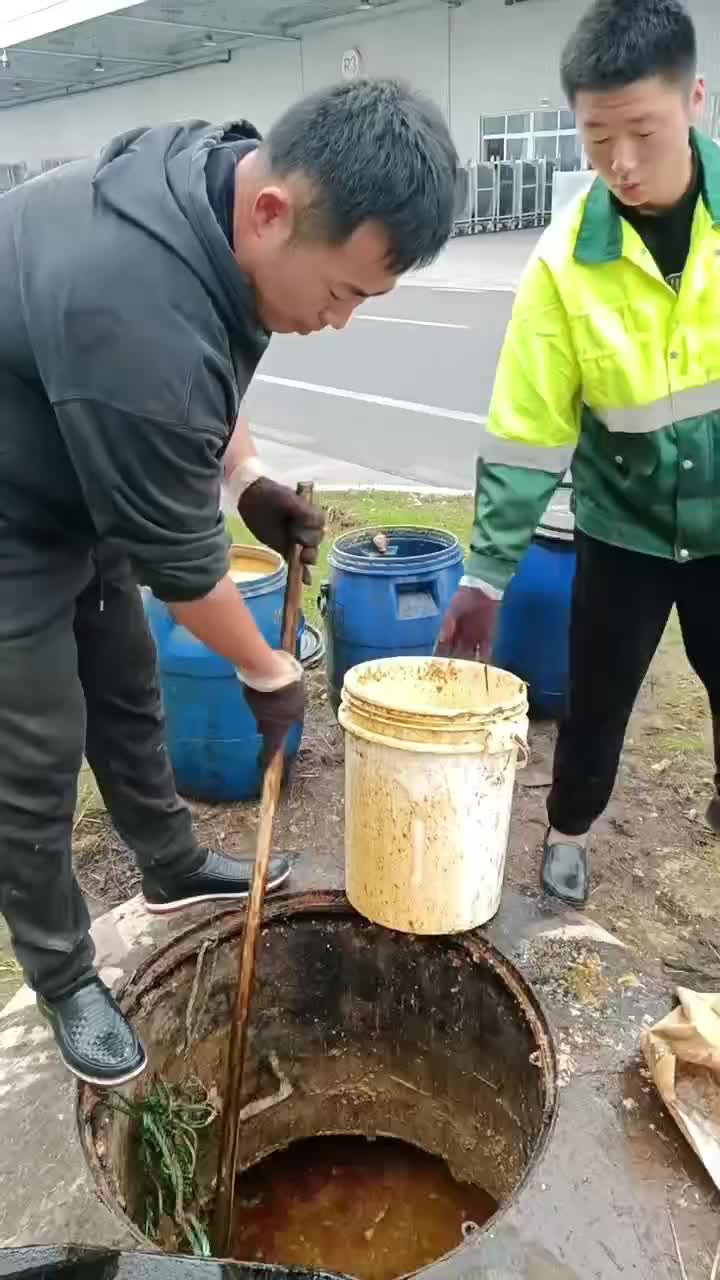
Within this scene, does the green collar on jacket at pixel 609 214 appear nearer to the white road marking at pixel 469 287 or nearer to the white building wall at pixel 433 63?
the white road marking at pixel 469 287

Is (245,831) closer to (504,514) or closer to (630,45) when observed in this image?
(504,514)

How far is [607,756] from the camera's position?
104 inches

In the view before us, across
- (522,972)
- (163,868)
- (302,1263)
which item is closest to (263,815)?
(163,868)

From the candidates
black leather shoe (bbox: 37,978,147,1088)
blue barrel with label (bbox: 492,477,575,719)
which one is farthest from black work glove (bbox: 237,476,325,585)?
blue barrel with label (bbox: 492,477,575,719)

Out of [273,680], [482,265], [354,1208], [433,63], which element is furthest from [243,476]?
[433,63]

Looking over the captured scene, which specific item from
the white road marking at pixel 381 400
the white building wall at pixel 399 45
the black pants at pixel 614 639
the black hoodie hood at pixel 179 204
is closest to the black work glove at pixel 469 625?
the black pants at pixel 614 639

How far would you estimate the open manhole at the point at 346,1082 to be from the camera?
7.97 ft

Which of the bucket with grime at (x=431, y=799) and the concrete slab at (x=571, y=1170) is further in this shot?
the bucket with grime at (x=431, y=799)

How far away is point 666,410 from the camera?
2.16m

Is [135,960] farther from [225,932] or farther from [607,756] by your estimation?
[607,756]

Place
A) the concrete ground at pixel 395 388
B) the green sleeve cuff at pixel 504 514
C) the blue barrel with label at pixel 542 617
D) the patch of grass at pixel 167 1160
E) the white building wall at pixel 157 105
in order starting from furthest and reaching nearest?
1. the white building wall at pixel 157 105
2. the concrete ground at pixel 395 388
3. the blue barrel with label at pixel 542 617
4. the green sleeve cuff at pixel 504 514
5. the patch of grass at pixel 167 1160

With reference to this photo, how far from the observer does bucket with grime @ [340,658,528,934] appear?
7.63ft

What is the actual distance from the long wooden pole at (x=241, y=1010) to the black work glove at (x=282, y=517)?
75mm

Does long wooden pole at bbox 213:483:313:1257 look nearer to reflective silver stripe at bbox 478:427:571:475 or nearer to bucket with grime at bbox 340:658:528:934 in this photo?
bucket with grime at bbox 340:658:528:934
